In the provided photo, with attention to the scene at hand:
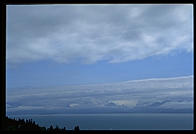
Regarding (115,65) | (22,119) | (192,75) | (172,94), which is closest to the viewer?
(192,75)

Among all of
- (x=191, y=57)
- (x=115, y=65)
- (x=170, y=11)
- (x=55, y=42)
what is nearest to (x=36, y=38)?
(x=55, y=42)

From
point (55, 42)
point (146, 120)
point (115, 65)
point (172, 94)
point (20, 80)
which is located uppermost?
point (55, 42)

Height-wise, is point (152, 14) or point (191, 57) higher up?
point (152, 14)

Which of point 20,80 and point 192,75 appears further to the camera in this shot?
point 20,80

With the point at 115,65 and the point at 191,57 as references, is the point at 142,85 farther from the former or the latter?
the point at 191,57

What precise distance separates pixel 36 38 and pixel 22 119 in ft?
3.14

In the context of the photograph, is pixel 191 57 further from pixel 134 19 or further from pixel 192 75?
pixel 134 19

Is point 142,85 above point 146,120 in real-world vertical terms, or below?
above

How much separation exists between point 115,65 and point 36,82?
90cm

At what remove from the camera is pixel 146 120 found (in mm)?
1481

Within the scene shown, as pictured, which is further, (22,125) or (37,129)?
(22,125)

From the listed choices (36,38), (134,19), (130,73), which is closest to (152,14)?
(134,19)

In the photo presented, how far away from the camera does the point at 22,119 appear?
5.32 ft

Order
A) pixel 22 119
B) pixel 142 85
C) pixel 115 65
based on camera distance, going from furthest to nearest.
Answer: pixel 115 65 → pixel 142 85 → pixel 22 119
